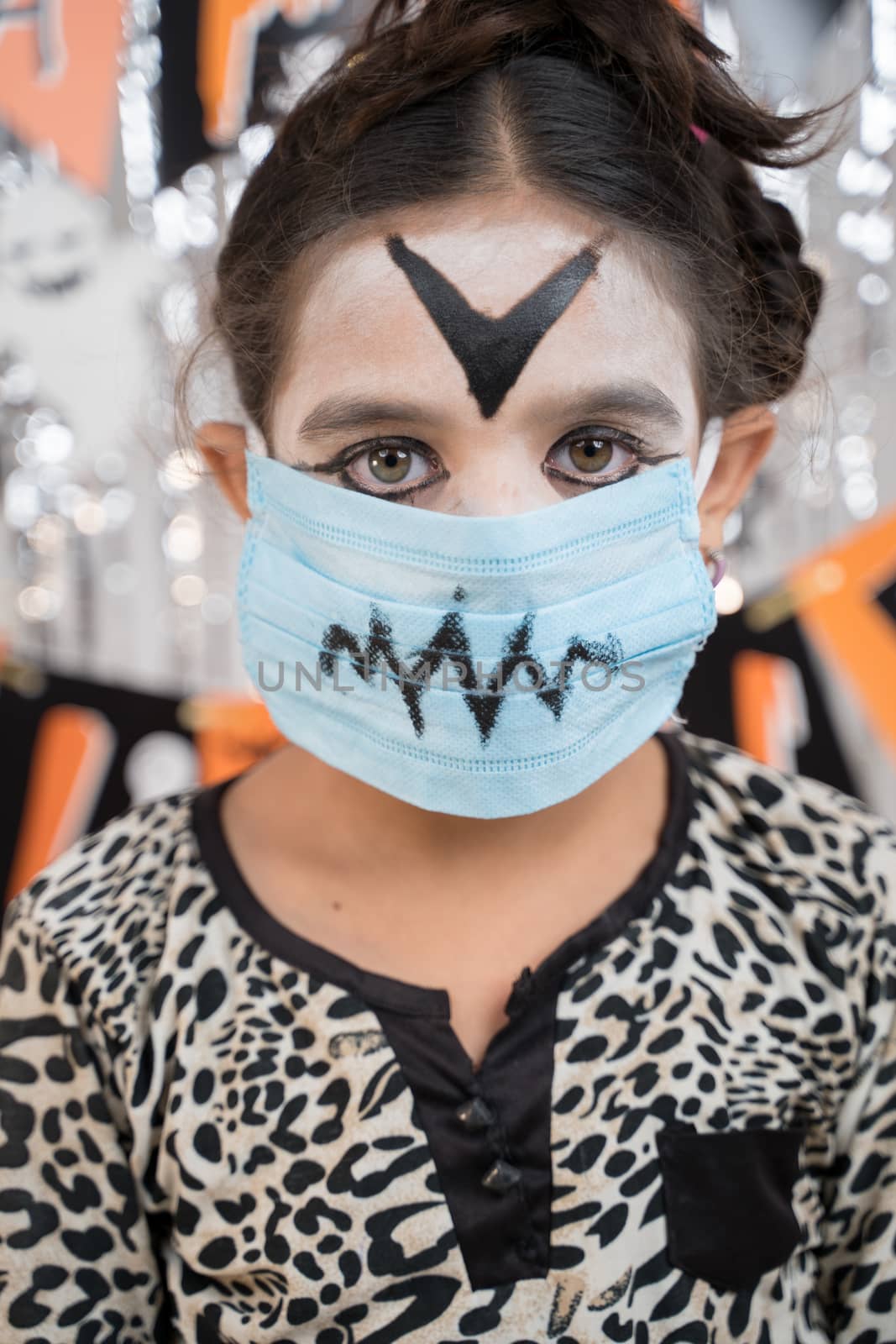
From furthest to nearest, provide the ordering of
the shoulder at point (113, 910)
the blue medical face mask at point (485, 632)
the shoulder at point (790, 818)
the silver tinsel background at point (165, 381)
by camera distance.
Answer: the silver tinsel background at point (165, 381), the shoulder at point (790, 818), the shoulder at point (113, 910), the blue medical face mask at point (485, 632)

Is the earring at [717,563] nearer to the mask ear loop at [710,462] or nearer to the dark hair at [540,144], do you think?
the mask ear loop at [710,462]

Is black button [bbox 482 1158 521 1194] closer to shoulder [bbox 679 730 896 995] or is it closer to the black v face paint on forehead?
shoulder [bbox 679 730 896 995]

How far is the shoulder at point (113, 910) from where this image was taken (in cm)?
110

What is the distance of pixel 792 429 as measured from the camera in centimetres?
168

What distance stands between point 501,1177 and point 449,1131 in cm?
6

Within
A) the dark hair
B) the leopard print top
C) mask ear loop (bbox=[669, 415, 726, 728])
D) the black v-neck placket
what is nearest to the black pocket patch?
the leopard print top

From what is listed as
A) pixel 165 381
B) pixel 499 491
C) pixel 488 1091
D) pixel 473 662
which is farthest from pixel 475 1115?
pixel 165 381

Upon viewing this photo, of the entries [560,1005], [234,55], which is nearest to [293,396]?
[560,1005]

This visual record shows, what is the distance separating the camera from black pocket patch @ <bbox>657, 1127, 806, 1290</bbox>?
103 centimetres

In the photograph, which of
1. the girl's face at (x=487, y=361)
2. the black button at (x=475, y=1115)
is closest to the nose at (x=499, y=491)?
the girl's face at (x=487, y=361)

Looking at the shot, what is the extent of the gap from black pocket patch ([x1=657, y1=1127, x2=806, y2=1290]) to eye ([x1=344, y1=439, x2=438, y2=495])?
691 millimetres

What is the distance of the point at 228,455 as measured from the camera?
123 cm

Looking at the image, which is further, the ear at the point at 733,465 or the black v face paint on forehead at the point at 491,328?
the ear at the point at 733,465

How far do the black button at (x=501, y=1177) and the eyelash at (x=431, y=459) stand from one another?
2.11ft
